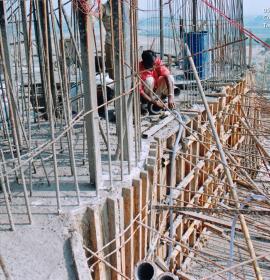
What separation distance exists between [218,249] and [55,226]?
442 centimetres

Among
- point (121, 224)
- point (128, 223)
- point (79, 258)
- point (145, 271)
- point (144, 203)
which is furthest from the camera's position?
point (144, 203)

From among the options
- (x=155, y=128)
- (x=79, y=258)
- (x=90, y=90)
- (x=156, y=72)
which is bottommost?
(x=79, y=258)

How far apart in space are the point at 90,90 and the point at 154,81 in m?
3.43

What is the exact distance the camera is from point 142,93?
6406 millimetres

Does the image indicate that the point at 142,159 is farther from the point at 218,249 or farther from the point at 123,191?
the point at 218,249

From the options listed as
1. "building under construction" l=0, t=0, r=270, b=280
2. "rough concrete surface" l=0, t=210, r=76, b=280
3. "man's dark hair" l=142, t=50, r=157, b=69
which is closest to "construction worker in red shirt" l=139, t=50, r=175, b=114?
"man's dark hair" l=142, t=50, r=157, b=69

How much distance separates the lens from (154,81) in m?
6.87

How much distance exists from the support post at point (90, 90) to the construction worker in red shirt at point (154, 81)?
2.77 meters

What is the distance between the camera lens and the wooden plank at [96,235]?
350 cm

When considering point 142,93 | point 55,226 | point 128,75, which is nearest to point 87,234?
point 55,226

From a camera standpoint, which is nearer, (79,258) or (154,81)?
(79,258)

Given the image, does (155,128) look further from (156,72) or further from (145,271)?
(145,271)

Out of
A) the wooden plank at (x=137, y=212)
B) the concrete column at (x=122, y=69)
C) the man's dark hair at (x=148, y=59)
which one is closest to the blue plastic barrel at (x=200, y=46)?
the man's dark hair at (x=148, y=59)

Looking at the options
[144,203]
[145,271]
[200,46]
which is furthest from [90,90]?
[200,46]
